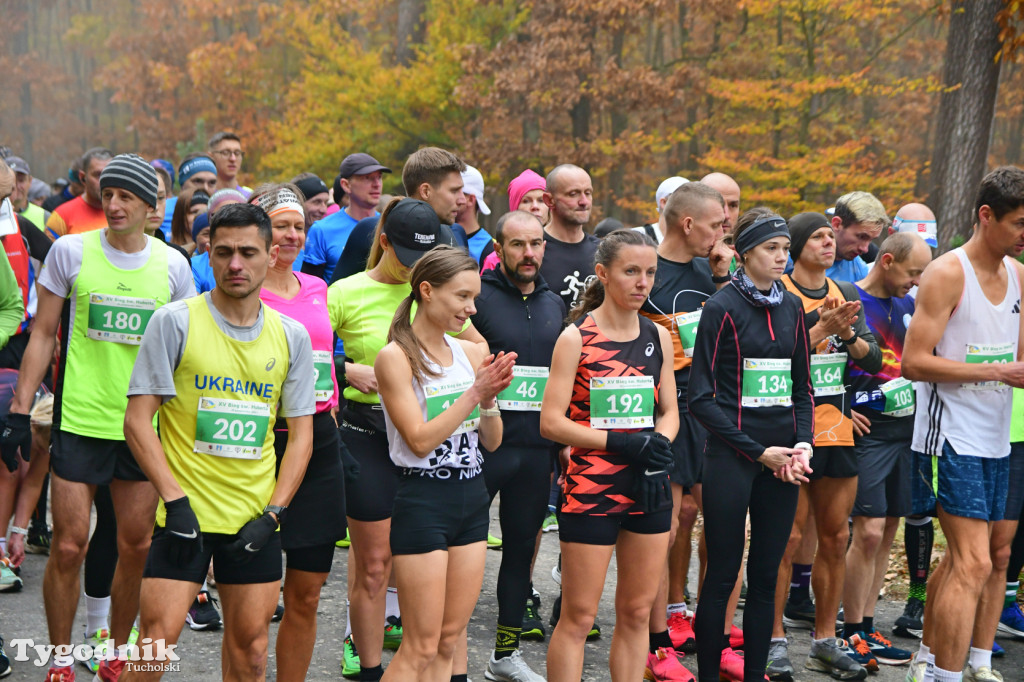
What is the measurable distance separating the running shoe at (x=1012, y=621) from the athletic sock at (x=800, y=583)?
3.72 feet

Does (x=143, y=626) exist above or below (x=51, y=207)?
below

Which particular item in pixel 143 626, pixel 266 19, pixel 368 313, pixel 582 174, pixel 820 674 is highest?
pixel 266 19

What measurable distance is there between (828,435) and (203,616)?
3.57 m

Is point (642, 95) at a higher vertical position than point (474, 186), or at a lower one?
higher

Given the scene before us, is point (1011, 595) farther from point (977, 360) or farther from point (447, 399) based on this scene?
point (447, 399)

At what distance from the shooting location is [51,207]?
1043 centimetres

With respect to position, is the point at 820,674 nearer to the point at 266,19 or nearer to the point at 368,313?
the point at 368,313

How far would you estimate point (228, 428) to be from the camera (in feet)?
12.4

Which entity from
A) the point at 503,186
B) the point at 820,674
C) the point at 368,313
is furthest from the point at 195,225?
the point at 503,186

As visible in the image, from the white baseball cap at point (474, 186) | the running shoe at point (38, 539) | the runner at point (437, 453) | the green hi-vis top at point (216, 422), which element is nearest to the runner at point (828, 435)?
the runner at point (437, 453)

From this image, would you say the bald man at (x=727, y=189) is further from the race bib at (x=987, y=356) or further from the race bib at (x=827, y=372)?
the race bib at (x=987, y=356)

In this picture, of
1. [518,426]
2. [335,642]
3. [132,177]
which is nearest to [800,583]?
[518,426]

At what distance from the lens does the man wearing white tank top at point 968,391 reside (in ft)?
16.1

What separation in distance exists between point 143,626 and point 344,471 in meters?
1.18
